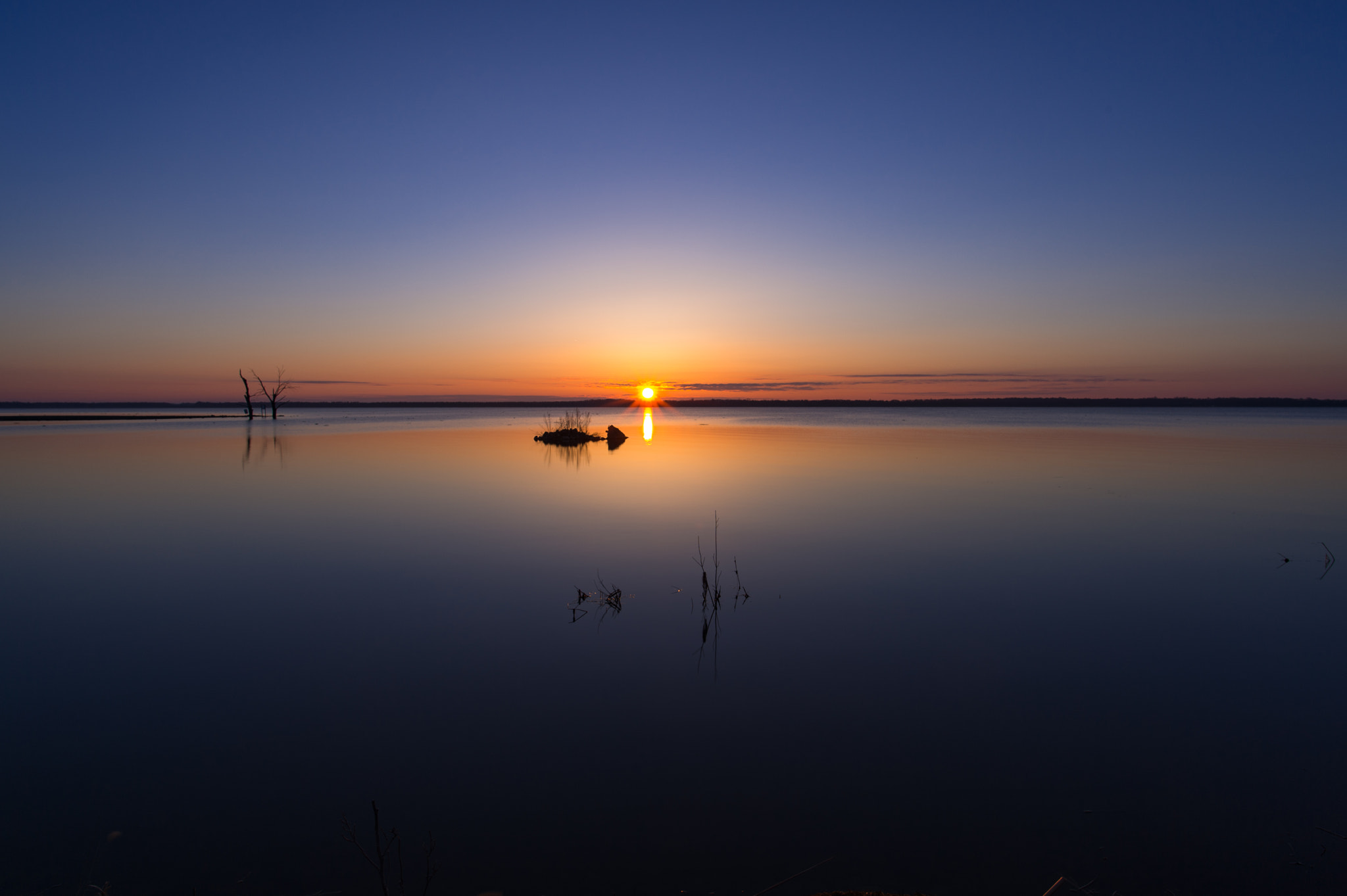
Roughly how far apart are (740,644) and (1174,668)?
12.6ft

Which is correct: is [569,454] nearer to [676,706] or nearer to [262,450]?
[262,450]

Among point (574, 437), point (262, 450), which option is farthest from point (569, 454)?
point (262, 450)

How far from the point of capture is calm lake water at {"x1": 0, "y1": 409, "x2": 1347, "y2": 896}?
3672 mm

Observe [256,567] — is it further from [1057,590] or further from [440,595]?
[1057,590]

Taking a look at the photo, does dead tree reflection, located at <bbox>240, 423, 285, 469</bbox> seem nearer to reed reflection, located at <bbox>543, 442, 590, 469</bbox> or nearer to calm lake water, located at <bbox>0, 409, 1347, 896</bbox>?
reed reflection, located at <bbox>543, 442, 590, 469</bbox>

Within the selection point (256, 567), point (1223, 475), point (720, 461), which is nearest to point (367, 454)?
point (720, 461)

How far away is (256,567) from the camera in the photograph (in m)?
9.70

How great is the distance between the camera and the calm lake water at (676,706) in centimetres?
367

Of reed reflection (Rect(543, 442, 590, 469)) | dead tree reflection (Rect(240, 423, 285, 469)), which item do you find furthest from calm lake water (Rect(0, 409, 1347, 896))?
dead tree reflection (Rect(240, 423, 285, 469))

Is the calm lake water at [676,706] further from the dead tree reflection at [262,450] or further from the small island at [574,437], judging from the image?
the small island at [574,437]

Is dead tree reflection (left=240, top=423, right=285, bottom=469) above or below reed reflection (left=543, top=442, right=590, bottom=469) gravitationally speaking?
above

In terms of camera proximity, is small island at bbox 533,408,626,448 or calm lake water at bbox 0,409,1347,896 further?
small island at bbox 533,408,626,448

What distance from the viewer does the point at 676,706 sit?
17.6 feet

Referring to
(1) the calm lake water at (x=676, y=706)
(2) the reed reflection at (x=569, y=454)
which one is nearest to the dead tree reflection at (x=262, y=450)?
(2) the reed reflection at (x=569, y=454)
